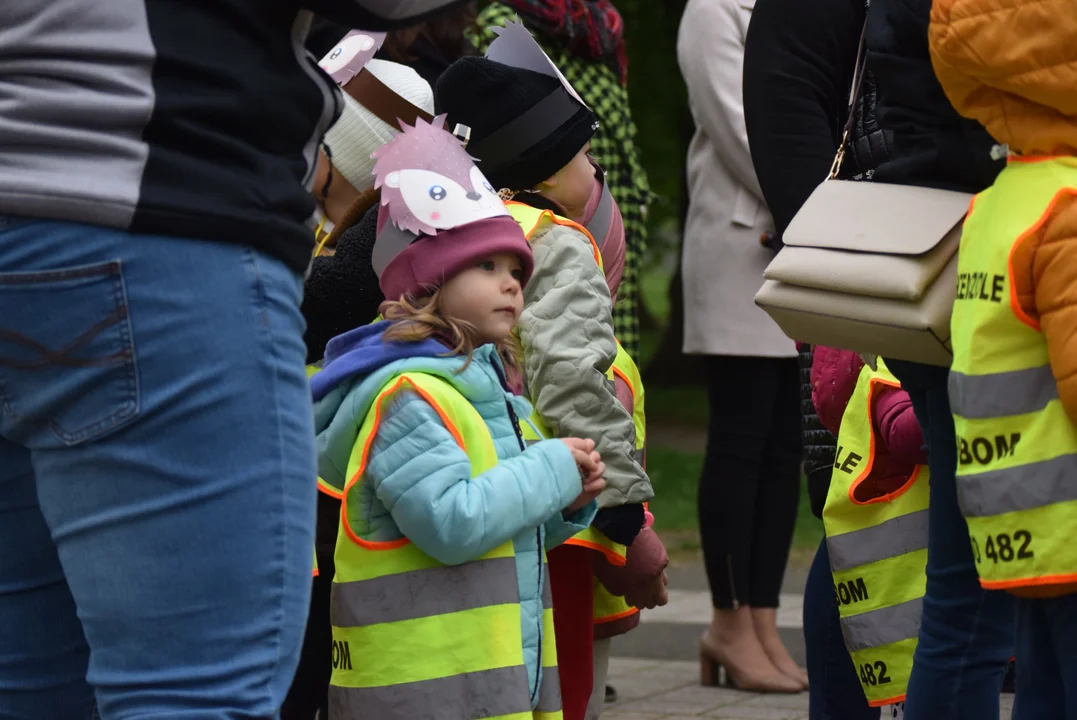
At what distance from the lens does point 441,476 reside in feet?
9.04

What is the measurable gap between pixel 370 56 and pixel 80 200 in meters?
2.18

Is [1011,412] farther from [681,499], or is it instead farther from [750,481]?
[681,499]

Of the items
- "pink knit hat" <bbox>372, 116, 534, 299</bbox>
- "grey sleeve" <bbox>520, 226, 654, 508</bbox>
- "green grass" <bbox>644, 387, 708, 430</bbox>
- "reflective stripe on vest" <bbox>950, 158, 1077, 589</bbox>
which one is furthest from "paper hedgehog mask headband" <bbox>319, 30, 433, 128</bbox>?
"green grass" <bbox>644, 387, 708, 430</bbox>

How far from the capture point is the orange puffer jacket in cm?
236

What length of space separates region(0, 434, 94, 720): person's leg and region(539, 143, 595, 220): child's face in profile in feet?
→ 6.28

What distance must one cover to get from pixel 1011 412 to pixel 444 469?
0.93 meters

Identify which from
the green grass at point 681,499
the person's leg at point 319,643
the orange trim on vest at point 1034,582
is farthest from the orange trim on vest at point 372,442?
the green grass at point 681,499

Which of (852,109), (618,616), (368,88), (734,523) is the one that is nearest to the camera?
(852,109)

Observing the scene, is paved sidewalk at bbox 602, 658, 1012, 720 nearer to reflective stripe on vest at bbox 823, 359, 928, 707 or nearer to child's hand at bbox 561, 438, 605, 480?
reflective stripe on vest at bbox 823, 359, 928, 707

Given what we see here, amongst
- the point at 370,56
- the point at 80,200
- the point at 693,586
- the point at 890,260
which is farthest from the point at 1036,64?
the point at 693,586

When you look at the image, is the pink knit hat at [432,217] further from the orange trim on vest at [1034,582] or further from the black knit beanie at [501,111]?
the orange trim on vest at [1034,582]

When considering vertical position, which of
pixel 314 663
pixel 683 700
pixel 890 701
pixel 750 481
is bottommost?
pixel 683 700

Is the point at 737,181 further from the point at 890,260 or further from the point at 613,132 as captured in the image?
the point at 890,260

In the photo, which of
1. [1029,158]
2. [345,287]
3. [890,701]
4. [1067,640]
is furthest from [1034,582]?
[345,287]
